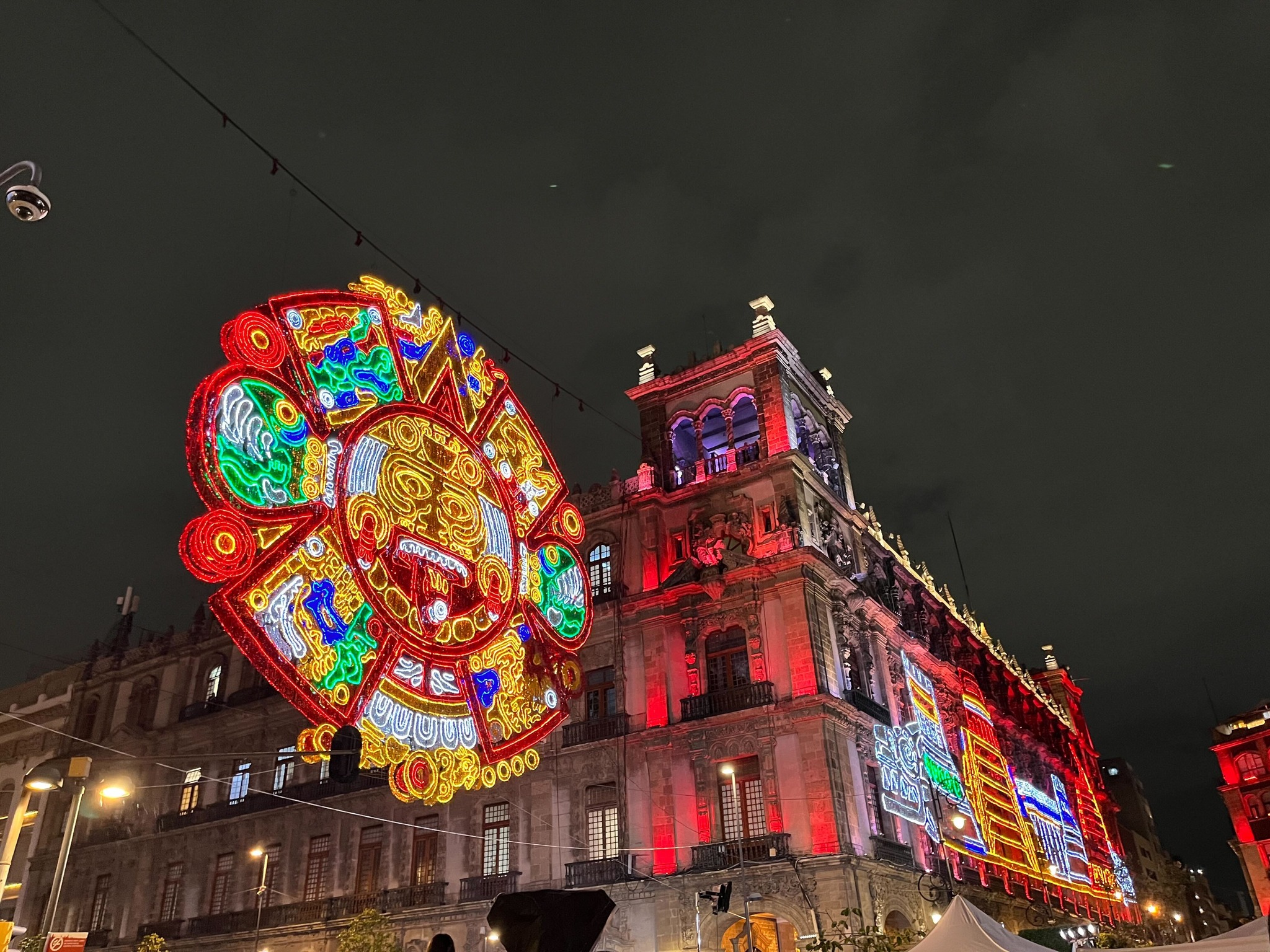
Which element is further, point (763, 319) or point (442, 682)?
point (763, 319)

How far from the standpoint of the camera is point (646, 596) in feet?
110

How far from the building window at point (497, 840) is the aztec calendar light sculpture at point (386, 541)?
14617 mm

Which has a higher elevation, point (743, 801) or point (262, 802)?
point (262, 802)

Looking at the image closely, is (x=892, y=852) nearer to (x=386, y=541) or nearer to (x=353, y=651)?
(x=386, y=541)

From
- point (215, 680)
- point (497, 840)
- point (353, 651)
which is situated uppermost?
point (215, 680)

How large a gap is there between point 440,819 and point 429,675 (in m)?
20.1

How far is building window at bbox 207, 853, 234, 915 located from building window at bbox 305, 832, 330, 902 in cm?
400

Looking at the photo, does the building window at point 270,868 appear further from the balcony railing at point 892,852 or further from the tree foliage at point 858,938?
the balcony railing at point 892,852

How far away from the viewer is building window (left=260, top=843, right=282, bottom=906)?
3581 centimetres

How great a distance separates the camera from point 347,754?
13641 mm

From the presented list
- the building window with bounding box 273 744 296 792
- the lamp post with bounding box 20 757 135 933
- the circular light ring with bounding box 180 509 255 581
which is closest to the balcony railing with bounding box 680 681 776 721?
the building window with bounding box 273 744 296 792

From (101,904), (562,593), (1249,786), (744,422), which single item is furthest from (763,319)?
(1249,786)

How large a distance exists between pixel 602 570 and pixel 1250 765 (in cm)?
5827

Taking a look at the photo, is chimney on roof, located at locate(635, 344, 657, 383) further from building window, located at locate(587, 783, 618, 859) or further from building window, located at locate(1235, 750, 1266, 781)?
building window, located at locate(1235, 750, 1266, 781)
